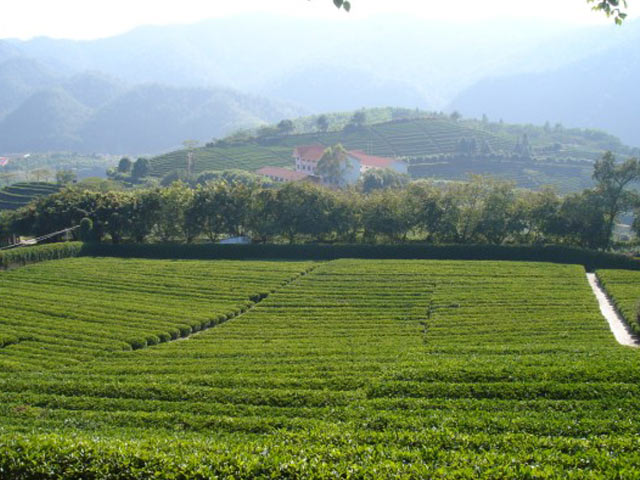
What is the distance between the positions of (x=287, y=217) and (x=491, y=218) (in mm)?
19695

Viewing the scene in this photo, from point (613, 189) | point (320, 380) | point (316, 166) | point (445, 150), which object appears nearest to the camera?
point (320, 380)

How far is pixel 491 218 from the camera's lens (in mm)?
57125

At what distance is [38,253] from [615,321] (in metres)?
44.1

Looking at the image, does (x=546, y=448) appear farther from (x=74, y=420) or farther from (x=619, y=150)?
(x=619, y=150)

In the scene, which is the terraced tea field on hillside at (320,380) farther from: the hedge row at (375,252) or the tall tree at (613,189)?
the tall tree at (613,189)

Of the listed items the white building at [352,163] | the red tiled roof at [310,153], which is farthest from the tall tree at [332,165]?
the red tiled roof at [310,153]

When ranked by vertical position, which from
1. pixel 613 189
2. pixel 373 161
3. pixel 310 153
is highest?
pixel 310 153

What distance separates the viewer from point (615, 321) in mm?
32656

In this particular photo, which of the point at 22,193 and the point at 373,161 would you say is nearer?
the point at 22,193

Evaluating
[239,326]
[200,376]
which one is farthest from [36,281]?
[200,376]

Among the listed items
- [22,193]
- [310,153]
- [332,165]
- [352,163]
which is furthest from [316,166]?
[22,193]

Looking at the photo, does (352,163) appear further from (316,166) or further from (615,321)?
(615,321)

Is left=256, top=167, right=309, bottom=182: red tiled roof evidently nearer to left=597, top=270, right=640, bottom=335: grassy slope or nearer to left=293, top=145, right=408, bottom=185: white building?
left=293, top=145, right=408, bottom=185: white building

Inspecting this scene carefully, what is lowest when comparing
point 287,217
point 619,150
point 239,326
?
point 239,326
